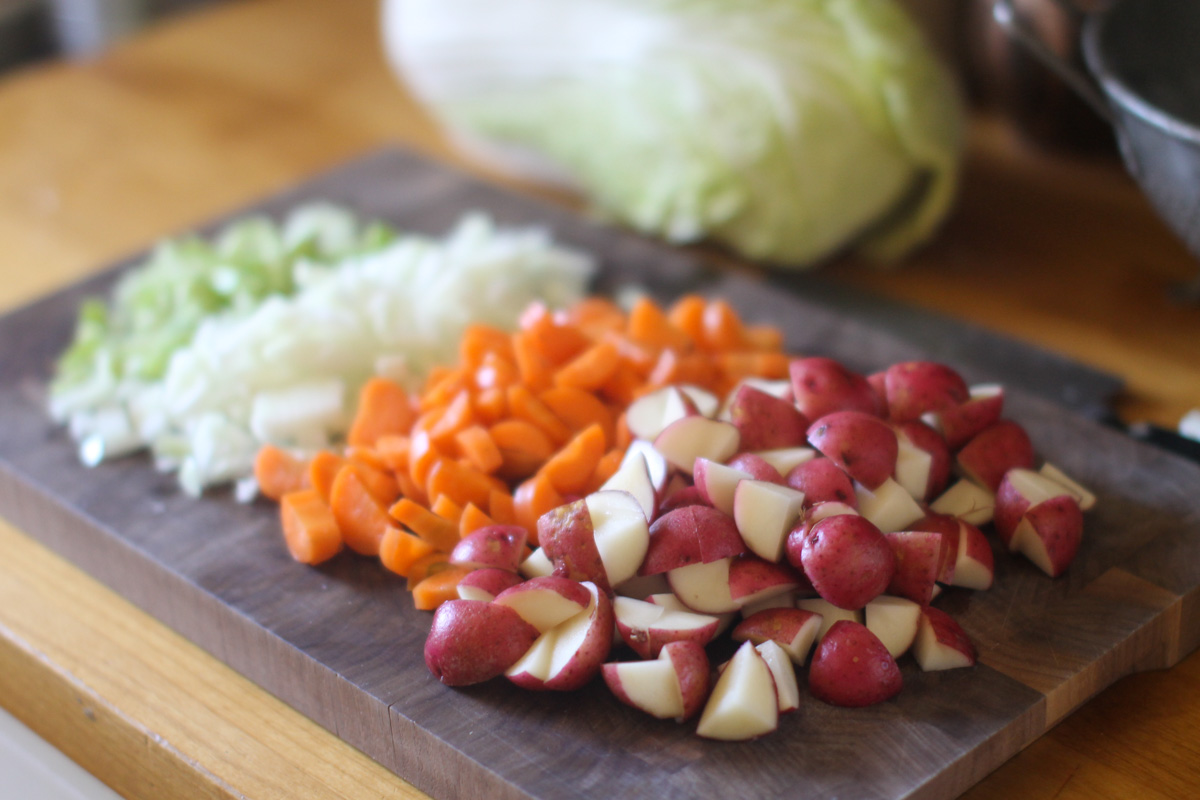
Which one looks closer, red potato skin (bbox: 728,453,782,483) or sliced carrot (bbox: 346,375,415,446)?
red potato skin (bbox: 728,453,782,483)

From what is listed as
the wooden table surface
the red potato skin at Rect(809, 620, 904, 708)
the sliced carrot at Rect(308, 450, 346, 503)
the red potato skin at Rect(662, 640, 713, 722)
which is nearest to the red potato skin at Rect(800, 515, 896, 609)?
the red potato skin at Rect(809, 620, 904, 708)

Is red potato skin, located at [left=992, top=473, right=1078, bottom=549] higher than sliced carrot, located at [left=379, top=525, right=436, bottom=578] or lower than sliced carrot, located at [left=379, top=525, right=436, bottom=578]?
higher

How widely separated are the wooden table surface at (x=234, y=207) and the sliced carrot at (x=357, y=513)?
25cm

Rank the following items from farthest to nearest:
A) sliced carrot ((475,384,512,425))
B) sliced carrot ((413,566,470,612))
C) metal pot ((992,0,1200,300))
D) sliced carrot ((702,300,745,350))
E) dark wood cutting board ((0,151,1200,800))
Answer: sliced carrot ((702,300,745,350)), metal pot ((992,0,1200,300)), sliced carrot ((475,384,512,425)), sliced carrot ((413,566,470,612)), dark wood cutting board ((0,151,1200,800))

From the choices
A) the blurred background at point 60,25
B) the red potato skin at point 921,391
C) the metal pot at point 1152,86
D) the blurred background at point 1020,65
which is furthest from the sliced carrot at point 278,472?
the blurred background at point 60,25

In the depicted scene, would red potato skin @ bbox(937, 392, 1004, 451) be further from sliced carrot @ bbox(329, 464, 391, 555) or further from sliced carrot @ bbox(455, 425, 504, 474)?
sliced carrot @ bbox(329, 464, 391, 555)

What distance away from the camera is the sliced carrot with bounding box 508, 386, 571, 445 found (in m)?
1.67

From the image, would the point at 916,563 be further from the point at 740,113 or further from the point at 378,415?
the point at 740,113

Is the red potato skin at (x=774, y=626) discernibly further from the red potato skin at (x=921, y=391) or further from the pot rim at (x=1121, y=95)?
the pot rim at (x=1121, y=95)

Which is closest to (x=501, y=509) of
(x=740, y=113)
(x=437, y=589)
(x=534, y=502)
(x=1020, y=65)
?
(x=534, y=502)

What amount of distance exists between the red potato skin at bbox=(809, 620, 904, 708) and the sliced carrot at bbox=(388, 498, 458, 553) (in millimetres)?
526

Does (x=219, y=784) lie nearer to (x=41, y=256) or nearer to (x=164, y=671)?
(x=164, y=671)

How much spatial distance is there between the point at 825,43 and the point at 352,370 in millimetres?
1270

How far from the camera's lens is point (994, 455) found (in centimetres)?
155
